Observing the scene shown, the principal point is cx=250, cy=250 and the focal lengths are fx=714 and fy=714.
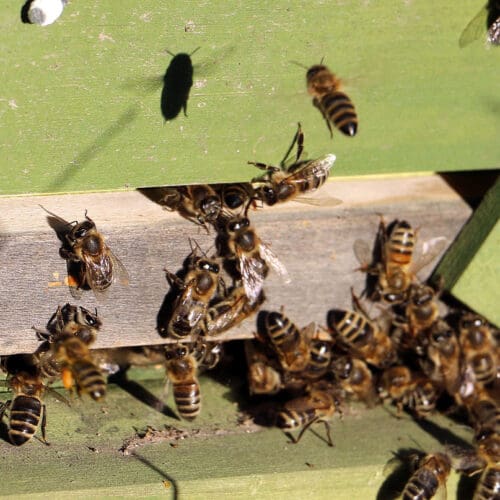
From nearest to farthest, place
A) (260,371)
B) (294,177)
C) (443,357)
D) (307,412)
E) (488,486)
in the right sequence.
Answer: (294,177) < (488,486) < (307,412) < (260,371) < (443,357)

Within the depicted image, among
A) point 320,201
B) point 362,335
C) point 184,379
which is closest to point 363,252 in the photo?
point 320,201

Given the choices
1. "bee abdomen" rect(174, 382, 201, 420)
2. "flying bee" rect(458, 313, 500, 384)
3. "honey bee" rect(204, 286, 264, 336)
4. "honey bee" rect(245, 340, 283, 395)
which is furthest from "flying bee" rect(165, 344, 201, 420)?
"flying bee" rect(458, 313, 500, 384)

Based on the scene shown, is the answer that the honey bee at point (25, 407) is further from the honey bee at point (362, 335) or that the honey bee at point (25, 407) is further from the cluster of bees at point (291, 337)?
the honey bee at point (362, 335)

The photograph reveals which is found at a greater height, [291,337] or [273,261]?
[273,261]

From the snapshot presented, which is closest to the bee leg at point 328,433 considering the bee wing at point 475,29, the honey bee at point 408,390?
the honey bee at point 408,390

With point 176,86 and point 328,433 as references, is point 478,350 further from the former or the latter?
point 176,86

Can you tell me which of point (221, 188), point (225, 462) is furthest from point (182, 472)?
point (221, 188)
